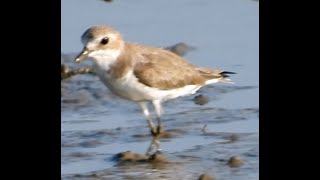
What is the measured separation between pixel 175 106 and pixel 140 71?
109 cm

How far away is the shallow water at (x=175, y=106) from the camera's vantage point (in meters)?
8.91

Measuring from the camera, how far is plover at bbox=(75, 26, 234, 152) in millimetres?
9508

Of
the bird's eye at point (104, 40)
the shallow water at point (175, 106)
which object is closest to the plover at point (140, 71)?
the bird's eye at point (104, 40)

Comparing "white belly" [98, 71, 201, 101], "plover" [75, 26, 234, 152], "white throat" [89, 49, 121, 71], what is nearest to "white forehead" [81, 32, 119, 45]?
"plover" [75, 26, 234, 152]

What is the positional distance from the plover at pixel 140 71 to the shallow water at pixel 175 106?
1.00 feet

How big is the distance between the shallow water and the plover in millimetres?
304

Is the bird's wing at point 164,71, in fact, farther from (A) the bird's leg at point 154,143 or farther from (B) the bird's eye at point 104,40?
(A) the bird's leg at point 154,143

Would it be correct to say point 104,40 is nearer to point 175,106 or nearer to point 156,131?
point 156,131
